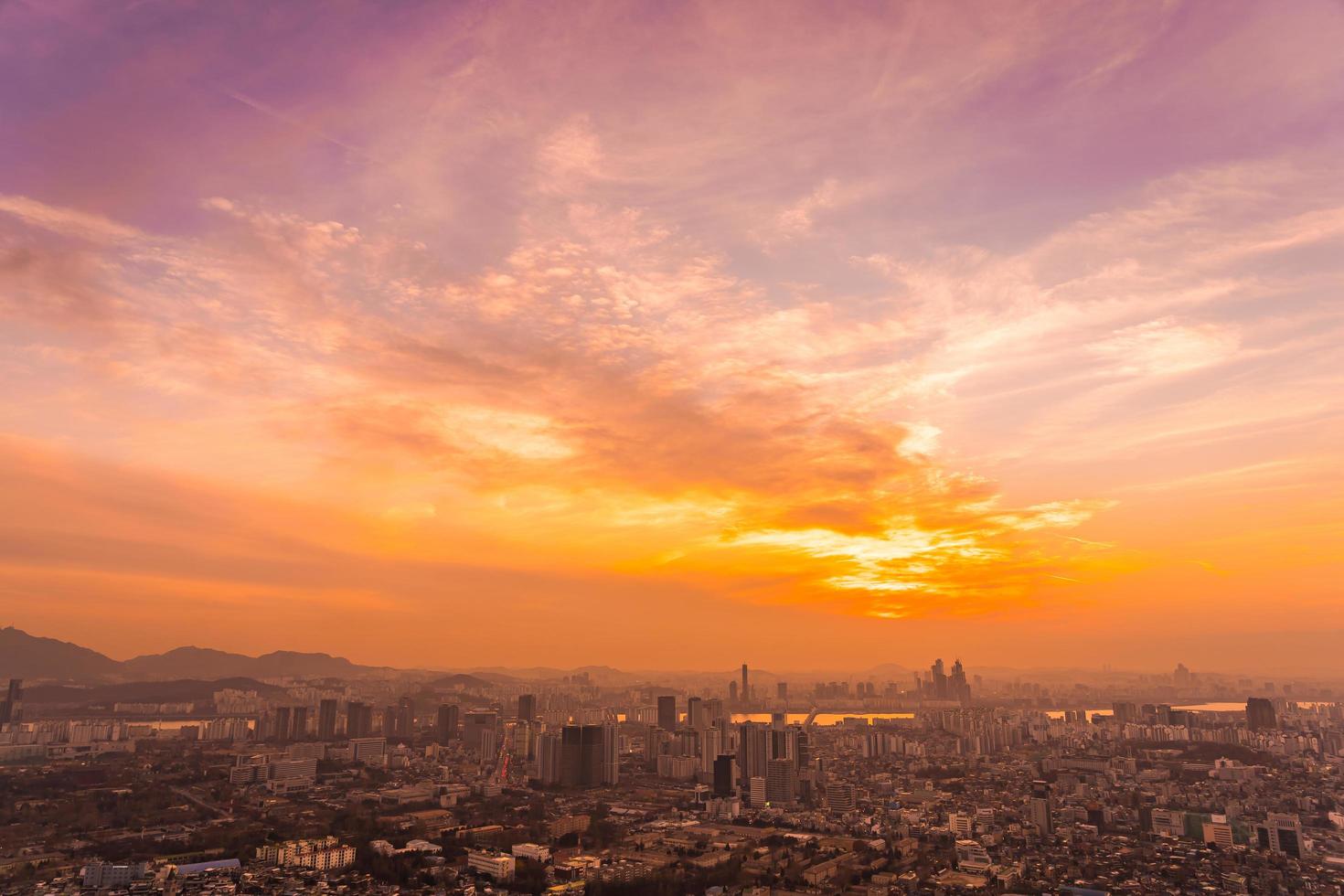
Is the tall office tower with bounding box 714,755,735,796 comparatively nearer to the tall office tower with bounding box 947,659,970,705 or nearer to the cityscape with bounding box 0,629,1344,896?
the cityscape with bounding box 0,629,1344,896

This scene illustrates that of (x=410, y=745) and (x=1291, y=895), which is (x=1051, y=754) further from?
(x=410, y=745)

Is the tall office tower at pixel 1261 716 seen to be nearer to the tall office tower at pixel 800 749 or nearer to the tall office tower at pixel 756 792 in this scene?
the tall office tower at pixel 800 749

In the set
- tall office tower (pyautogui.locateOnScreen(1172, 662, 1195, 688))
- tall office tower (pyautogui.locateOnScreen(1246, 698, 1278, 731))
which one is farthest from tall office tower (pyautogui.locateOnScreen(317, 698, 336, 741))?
tall office tower (pyautogui.locateOnScreen(1172, 662, 1195, 688))

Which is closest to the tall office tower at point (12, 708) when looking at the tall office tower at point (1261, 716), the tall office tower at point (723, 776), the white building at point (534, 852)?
the white building at point (534, 852)

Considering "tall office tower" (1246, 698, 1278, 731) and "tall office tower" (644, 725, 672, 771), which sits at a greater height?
"tall office tower" (1246, 698, 1278, 731)

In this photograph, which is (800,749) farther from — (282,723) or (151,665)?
(151,665)

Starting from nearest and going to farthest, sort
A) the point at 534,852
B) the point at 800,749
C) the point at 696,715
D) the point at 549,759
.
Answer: the point at 534,852 < the point at 800,749 < the point at 549,759 < the point at 696,715

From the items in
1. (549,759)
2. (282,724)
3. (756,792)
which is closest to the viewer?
(756,792)

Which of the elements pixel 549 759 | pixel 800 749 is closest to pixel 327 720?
pixel 549 759
